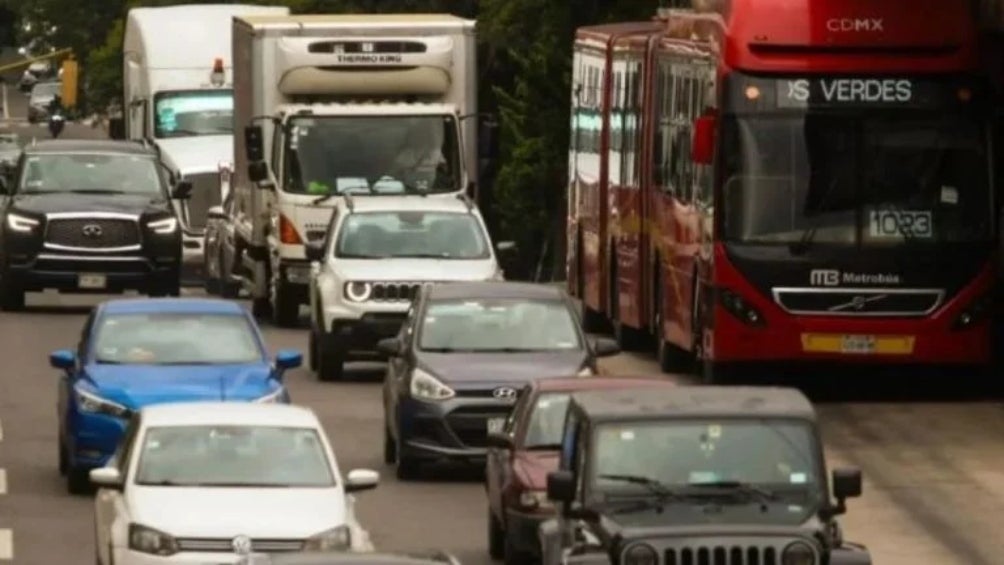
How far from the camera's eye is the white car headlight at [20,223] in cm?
4347

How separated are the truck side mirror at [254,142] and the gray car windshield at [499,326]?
13.3 metres

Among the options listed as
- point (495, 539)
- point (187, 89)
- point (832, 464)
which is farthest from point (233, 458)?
point (187, 89)

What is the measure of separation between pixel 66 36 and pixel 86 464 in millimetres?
91374

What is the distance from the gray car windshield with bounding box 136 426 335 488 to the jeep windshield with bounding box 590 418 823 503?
2691mm

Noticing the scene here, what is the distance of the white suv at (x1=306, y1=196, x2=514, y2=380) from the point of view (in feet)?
115

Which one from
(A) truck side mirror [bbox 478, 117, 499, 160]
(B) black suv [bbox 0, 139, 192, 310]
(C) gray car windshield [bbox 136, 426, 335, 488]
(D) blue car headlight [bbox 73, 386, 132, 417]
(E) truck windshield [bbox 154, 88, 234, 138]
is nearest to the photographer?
(C) gray car windshield [bbox 136, 426, 335, 488]

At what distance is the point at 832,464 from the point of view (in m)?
26.8

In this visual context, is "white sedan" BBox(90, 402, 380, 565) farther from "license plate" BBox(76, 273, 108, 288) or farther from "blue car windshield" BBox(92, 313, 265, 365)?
"license plate" BBox(76, 273, 108, 288)

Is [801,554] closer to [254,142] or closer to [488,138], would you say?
[254,142]

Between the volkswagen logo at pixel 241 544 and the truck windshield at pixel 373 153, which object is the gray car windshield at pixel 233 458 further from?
the truck windshield at pixel 373 153

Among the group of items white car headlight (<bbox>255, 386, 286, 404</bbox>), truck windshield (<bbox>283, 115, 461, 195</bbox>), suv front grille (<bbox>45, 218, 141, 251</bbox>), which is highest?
white car headlight (<bbox>255, 386, 286, 404</bbox>)

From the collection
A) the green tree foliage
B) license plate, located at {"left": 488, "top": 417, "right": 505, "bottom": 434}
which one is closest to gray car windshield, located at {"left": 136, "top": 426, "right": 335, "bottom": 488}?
license plate, located at {"left": 488, "top": 417, "right": 505, "bottom": 434}

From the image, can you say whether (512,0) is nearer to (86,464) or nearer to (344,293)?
(344,293)

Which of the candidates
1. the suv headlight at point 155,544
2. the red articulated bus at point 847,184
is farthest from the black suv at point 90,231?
the suv headlight at point 155,544
